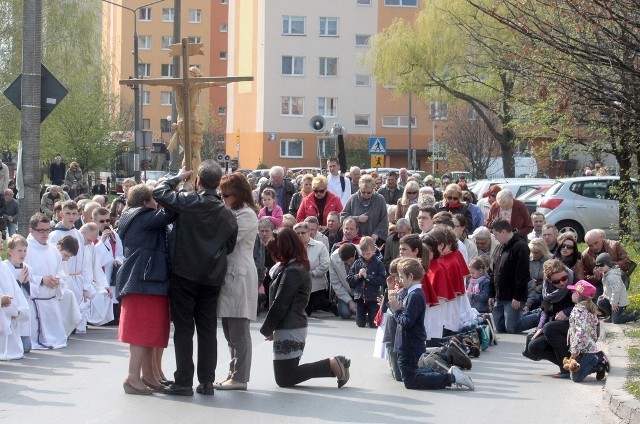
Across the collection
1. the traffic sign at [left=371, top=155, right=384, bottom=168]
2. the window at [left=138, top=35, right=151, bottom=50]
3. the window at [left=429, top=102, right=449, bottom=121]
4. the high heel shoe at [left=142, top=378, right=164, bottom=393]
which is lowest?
the high heel shoe at [left=142, top=378, right=164, bottom=393]

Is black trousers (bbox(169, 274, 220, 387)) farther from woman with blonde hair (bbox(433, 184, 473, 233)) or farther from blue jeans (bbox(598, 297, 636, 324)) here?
woman with blonde hair (bbox(433, 184, 473, 233))

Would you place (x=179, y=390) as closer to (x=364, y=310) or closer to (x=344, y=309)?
(x=364, y=310)

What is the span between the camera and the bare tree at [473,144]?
53469 millimetres

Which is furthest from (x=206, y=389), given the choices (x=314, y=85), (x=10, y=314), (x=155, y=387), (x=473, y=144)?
(x=314, y=85)

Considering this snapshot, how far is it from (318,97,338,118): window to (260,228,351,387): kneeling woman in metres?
72.0

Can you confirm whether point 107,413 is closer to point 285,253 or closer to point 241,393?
point 241,393

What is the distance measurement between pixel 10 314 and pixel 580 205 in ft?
62.2

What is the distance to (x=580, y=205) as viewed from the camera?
29047mm

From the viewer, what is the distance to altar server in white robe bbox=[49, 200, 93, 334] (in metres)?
15.6

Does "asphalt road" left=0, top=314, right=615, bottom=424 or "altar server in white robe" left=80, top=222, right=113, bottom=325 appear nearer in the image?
"asphalt road" left=0, top=314, right=615, bottom=424

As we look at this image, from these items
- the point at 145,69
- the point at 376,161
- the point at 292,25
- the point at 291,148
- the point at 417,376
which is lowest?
the point at 417,376

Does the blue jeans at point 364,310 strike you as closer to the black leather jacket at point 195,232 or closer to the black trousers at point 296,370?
the black trousers at point 296,370

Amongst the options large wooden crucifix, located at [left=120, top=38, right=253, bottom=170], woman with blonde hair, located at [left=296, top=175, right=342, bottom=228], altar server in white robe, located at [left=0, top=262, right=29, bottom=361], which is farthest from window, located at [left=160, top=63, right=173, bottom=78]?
altar server in white robe, located at [left=0, top=262, right=29, bottom=361]

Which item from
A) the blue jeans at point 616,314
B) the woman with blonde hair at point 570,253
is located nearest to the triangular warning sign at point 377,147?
the woman with blonde hair at point 570,253
